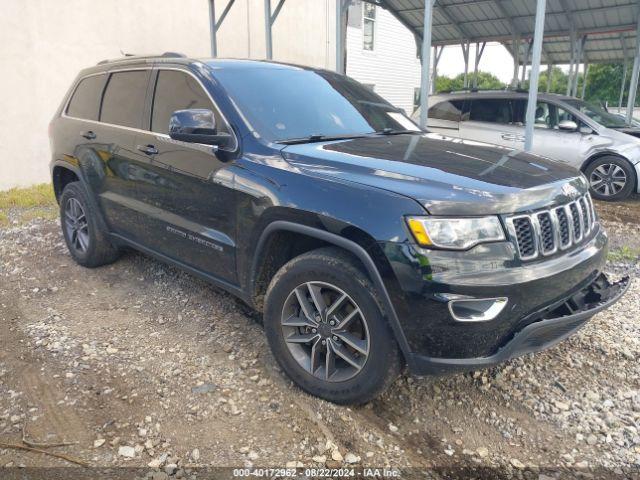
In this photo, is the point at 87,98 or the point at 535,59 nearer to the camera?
the point at 87,98

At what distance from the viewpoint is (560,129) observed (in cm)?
854

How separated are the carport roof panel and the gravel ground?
30.7ft

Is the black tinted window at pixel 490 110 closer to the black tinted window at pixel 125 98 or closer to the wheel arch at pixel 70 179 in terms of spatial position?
the black tinted window at pixel 125 98

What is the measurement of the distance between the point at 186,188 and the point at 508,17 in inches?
431

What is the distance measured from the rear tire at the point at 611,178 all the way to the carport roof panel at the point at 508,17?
14.6 ft

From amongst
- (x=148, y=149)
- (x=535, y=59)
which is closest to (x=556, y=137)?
(x=535, y=59)

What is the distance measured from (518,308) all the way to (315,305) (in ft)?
3.37

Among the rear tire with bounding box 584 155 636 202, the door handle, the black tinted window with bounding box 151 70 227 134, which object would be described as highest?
the black tinted window with bounding box 151 70 227 134

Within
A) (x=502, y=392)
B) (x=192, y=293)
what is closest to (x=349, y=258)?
(x=502, y=392)

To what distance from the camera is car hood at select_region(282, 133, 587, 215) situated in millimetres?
2385

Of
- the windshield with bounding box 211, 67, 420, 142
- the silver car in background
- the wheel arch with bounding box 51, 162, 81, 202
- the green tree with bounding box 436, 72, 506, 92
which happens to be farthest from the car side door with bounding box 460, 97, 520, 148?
the green tree with bounding box 436, 72, 506, 92

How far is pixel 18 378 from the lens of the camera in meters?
3.07

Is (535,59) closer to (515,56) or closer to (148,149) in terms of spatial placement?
(148,149)

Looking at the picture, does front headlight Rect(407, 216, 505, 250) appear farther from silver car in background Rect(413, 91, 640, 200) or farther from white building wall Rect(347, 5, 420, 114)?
white building wall Rect(347, 5, 420, 114)
